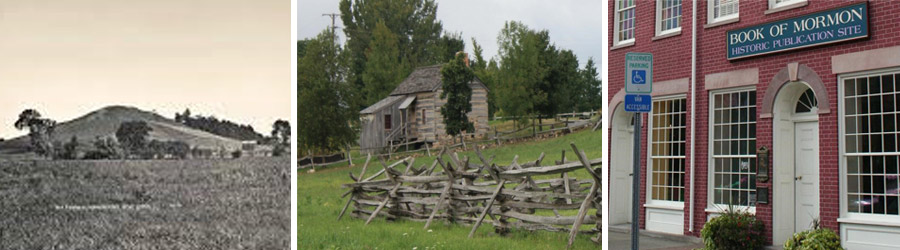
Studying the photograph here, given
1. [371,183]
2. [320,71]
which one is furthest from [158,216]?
[320,71]

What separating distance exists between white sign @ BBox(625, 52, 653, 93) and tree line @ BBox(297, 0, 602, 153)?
2.32 metres

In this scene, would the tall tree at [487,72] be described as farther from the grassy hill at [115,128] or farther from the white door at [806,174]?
the white door at [806,174]

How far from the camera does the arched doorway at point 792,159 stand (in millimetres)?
9836

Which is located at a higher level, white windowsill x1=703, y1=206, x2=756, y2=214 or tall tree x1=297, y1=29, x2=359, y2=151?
tall tree x1=297, y1=29, x2=359, y2=151

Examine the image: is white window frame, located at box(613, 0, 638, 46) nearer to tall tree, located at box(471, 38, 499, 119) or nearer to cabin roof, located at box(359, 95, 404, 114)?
tall tree, located at box(471, 38, 499, 119)

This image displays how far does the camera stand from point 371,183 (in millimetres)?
9398

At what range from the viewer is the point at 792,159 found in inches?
394

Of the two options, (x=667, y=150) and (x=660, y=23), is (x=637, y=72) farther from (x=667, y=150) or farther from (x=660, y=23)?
(x=660, y=23)

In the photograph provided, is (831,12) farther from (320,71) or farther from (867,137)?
(320,71)

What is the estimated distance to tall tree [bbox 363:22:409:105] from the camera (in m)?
8.20

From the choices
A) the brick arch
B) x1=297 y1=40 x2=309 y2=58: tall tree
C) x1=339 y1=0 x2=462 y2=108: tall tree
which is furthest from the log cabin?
the brick arch

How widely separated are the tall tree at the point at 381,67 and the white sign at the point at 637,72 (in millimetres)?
2761

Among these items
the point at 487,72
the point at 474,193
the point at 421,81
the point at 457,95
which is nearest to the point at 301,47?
the point at 421,81

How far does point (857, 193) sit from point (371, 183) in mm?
5361
